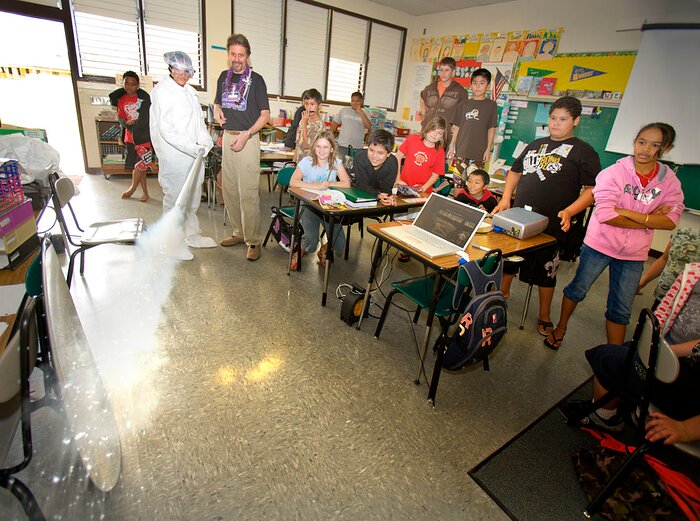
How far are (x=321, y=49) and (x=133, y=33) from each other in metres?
3.04

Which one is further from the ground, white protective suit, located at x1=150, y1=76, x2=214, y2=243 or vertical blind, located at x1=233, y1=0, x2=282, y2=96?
vertical blind, located at x1=233, y1=0, x2=282, y2=96

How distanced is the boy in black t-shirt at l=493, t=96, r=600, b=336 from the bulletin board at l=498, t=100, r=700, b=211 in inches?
111

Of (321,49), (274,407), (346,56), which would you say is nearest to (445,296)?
(274,407)

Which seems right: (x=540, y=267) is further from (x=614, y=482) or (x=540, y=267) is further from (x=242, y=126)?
(x=242, y=126)

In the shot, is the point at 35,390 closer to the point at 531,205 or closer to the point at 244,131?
the point at 244,131

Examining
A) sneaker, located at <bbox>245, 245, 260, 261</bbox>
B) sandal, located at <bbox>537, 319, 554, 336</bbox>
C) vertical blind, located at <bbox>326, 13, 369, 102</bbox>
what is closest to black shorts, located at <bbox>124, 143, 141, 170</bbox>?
sneaker, located at <bbox>245, 245, 260, 261</bbox>

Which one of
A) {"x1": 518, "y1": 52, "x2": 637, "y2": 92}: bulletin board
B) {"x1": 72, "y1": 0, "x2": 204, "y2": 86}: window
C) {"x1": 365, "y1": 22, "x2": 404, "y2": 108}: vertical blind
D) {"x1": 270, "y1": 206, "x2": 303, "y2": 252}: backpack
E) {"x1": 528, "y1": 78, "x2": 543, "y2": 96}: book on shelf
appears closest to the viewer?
{"x1": 270, "y1": 206, "x2": 303, "y2": 252}: backpack

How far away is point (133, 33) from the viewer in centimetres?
523

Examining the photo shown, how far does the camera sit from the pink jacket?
2.05 meters

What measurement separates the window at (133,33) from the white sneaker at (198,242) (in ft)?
11.3

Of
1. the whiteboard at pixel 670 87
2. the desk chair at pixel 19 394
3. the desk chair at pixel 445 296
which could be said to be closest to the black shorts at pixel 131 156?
the desk chair at pixel 445 296

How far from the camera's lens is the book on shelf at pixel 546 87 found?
5254 millimetres

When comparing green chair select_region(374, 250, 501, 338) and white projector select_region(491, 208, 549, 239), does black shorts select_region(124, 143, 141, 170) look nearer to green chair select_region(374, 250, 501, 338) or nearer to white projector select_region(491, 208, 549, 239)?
green chair select_region(374, 250, 501, 338)

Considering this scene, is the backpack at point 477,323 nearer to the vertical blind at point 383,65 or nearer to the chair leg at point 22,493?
the chair leg at point 22,493
